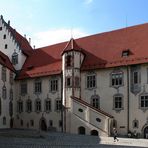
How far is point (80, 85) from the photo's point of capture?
139 feet

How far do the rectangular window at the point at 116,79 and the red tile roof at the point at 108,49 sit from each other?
1145 mm

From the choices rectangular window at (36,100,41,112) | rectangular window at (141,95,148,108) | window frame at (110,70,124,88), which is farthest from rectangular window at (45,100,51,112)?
rectangular window at (141,95,148,108)

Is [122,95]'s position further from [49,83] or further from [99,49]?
[49,83]

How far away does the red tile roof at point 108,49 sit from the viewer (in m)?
38.9

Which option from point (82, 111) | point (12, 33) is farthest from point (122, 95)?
point (12, 33)

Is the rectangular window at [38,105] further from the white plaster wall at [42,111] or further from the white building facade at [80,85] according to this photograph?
the white plaster wall at [42,111]

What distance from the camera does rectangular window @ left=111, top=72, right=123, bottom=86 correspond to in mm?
38969

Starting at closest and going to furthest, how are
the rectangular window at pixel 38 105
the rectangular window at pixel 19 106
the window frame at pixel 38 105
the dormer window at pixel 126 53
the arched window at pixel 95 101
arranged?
the dormer window at pixel 126 53, the arched window at pixel 95 101, the window frame at pixel 38 105, the rectangular window at pixel 38 105, the rectangular window at pixel 19 106

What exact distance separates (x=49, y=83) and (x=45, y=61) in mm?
4152

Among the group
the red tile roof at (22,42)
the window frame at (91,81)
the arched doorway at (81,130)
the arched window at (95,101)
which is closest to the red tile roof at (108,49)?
the window frame at (91,81)

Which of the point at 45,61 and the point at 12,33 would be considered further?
the point at 12,33

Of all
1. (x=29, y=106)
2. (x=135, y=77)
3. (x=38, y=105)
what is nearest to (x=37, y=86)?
(x=38, y=105)

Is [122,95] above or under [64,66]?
under

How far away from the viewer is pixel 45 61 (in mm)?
48406
